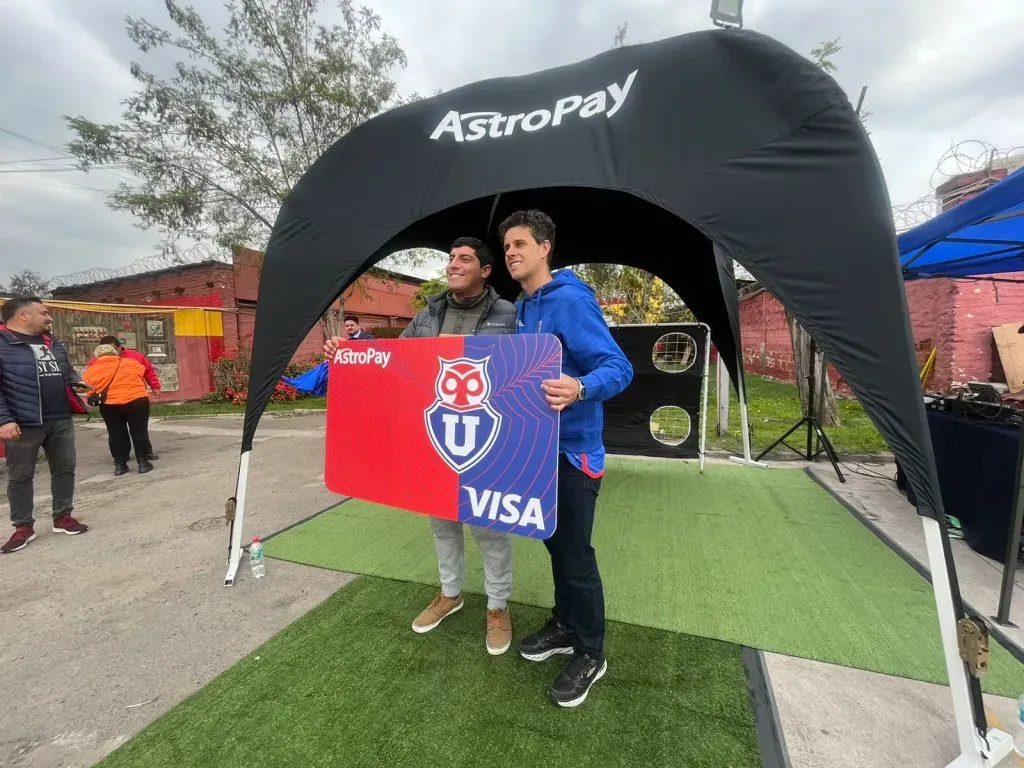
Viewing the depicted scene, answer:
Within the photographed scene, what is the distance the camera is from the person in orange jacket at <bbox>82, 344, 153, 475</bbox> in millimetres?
5266

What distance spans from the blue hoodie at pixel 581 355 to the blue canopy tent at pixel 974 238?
1941mm

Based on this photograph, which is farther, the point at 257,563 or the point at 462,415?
the point at 257,563

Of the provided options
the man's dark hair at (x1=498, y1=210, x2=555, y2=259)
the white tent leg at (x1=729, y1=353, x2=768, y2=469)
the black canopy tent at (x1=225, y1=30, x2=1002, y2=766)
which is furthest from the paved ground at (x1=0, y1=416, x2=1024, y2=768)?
the man's dark hair at (x1=498, y1=210, x2=555, y2=259)

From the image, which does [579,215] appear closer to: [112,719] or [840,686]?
[840,686]

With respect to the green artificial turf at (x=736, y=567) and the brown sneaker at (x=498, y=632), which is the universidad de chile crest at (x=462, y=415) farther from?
the green artificial turf at (x=736, y=567)

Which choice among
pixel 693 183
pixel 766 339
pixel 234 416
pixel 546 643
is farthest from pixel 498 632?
pixel 766 339

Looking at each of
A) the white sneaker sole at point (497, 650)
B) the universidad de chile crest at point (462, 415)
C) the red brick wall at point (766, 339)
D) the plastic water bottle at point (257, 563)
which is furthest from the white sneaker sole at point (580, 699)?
the red brick wall at point (766, 339)

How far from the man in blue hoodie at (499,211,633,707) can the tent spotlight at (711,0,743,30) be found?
5.24 feet

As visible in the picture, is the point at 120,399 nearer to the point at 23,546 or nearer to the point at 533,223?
the point at 23,546

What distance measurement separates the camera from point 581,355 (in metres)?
1.63

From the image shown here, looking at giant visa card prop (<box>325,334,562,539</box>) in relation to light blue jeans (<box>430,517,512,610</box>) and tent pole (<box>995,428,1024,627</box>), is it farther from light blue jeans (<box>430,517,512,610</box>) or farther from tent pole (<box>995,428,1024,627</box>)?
tent pole (<box>995,428,1024,627</box>)

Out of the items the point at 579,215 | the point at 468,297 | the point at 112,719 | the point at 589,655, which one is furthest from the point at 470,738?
the point at 579,215

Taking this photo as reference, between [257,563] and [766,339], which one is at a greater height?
[766,339]

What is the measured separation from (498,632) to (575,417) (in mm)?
1107
